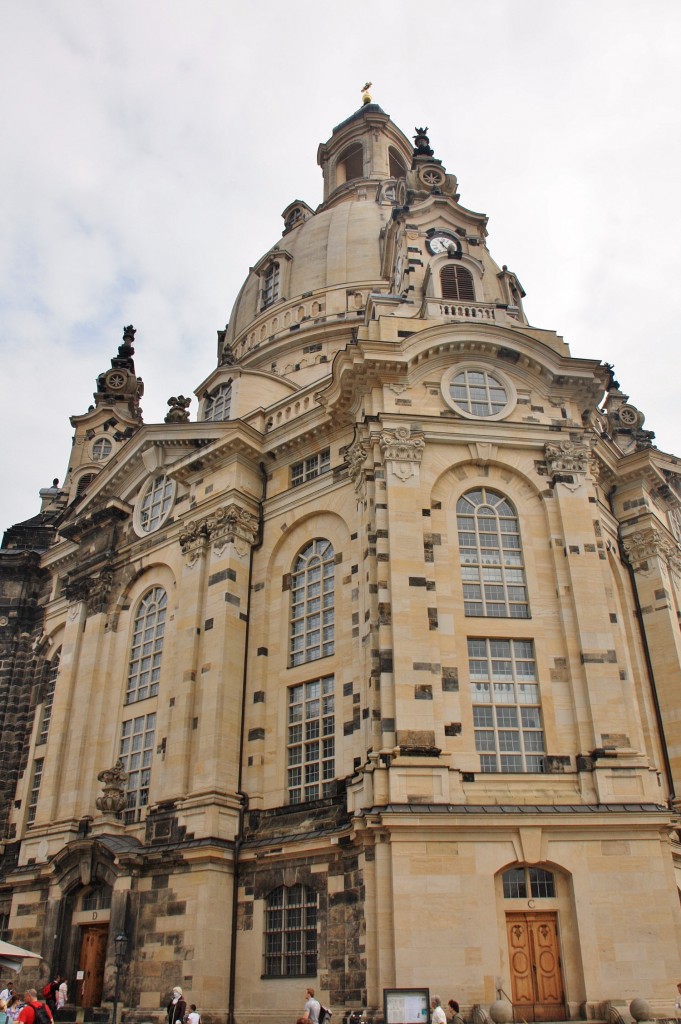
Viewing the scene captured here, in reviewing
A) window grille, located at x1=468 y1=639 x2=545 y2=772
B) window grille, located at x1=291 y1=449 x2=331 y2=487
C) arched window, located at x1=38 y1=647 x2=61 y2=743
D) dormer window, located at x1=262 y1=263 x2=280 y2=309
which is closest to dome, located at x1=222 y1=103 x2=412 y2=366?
dormer window, located at x1=262 y1=263 x2=280 y2=309

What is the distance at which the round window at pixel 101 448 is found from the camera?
5061cm

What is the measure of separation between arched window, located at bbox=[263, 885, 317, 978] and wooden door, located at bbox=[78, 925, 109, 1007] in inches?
271

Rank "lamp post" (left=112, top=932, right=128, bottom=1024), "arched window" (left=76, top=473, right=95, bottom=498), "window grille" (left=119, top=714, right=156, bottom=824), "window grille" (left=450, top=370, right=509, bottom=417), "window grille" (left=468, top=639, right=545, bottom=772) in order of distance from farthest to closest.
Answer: "arched window" (left=76, top=473, right=95, bottom=498), "window grille" (left=119, top=714, right=156, bottom=824), "window grille" (left=450, top=370, right=509, bottom=417), "lamp post" (left=112, top=932, right=128, bottom=1024), "window grille" (left=468, top=639, right=545, bottom=772)

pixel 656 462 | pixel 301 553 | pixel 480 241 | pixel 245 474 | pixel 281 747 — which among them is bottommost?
pixel 281 747

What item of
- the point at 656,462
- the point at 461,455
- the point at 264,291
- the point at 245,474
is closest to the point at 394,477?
the point at 461,455

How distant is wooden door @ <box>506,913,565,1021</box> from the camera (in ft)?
70.9

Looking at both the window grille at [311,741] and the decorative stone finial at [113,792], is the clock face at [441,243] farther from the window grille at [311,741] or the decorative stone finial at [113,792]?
the decorative stone finial at [113,792]

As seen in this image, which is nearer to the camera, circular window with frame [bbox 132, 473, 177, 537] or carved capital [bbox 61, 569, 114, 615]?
circular window with frame [bbox 132, 473, 177, 537]

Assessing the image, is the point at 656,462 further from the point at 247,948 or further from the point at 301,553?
the point at 247,948

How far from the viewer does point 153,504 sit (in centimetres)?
3781

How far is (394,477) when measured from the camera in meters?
28.3

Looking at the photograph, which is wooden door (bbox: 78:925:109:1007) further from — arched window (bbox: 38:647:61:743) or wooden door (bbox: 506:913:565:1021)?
wooden door (bbox: 506:913:565:1021)

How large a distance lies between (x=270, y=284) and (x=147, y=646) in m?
25.9

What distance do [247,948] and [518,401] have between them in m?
19.8
